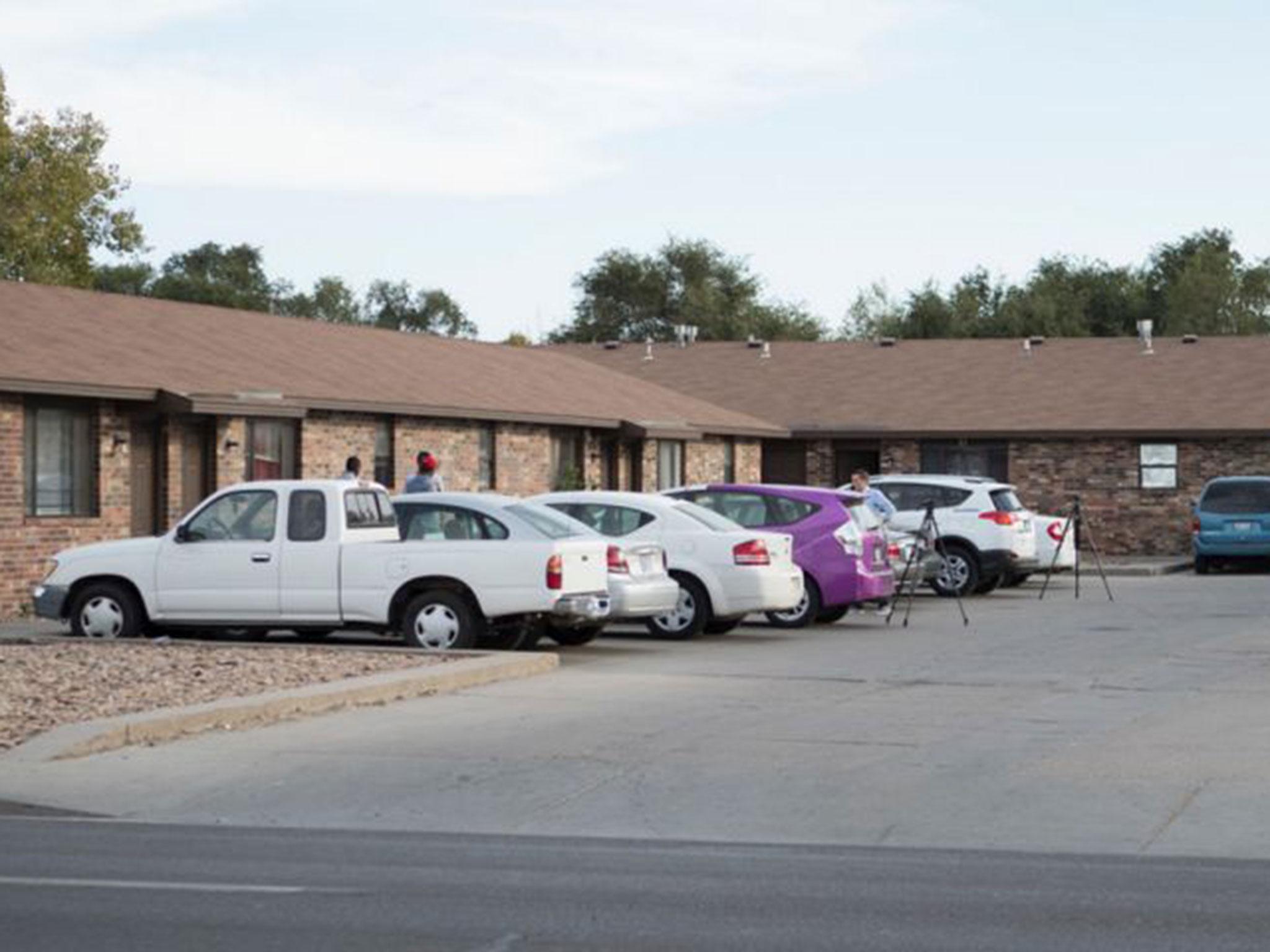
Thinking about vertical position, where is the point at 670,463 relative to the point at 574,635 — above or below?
above

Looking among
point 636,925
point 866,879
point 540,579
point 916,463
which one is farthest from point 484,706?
point 916,463

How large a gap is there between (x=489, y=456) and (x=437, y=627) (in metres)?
16.5

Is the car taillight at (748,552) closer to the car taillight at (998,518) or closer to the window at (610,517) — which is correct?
the window at (610,517)

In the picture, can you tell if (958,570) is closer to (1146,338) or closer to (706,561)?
(706,561)

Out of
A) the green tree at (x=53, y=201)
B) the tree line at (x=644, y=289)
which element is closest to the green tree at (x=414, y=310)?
the tree line at (x=644, y=289)

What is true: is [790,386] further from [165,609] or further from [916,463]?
[165,609]

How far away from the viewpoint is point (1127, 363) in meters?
52.6

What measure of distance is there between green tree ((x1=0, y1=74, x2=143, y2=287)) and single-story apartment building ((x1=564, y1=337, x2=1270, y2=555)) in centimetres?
1434

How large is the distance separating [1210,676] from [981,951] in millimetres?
12259

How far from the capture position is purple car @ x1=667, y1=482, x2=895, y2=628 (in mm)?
25938

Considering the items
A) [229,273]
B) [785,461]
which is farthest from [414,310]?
[785,461]

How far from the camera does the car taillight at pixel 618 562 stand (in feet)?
72.1

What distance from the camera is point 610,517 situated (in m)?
24.7

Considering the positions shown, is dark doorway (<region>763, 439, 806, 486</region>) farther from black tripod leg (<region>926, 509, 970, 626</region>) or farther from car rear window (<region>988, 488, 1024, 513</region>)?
black tripod leg (<region>926, 509, 970, 626</region>)
